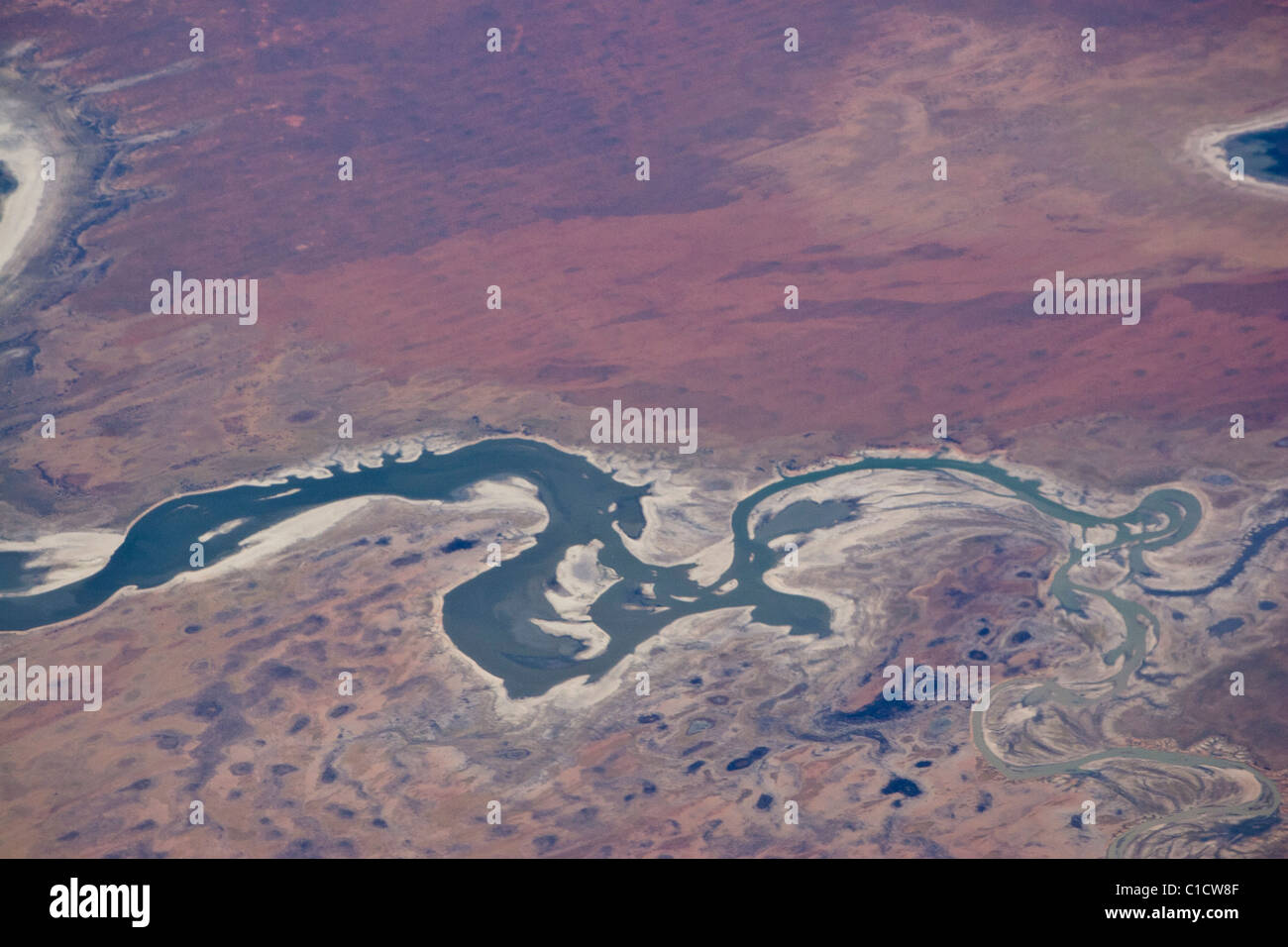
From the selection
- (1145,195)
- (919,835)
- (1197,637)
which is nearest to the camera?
(919,835)

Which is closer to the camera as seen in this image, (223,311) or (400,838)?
(400,838)

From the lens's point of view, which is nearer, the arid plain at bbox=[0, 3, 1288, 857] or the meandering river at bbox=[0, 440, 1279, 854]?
the arid plain at bbox=[0, 3, 1288, 857]

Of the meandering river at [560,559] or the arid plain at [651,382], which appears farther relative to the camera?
the meandering river at [560,559]

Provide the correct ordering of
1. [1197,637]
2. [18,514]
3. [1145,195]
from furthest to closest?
[1145,195] → [18,514] → [1197,637]

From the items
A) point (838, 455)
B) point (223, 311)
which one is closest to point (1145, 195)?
point (838, 455)

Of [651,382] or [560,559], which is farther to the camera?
[651,382]

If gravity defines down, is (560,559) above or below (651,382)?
below

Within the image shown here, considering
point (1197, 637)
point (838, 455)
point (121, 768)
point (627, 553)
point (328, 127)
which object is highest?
point (328, 127)

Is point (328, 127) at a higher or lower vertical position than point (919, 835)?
higher

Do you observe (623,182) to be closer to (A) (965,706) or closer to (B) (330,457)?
(B) (330,457)
